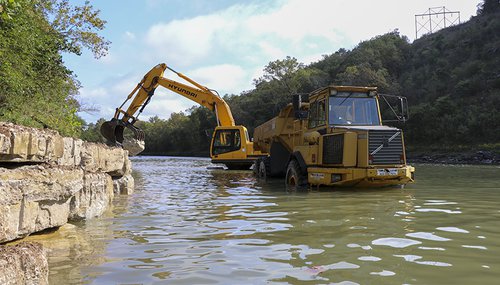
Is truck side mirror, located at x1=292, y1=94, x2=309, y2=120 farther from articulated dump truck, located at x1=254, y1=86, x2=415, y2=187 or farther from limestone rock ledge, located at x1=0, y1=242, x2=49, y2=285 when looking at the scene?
limestone rock ledge, located at x1=0, y1=242, x2=49, y2=285

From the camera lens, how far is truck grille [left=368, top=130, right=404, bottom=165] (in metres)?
9.49

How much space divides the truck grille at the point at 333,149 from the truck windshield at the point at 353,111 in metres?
0.51

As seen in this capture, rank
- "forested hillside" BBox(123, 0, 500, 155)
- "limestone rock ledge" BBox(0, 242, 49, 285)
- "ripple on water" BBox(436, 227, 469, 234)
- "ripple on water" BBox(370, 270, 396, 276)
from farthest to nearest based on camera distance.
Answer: "forested hillside" BBox(123, 0, 500, 155)
"ripple on water" BBox(436, 227, 469, 234)
"ripple on water" BBox(370, 270, 396, 276)
"limestone rock ledge" BBox(0, 242, 49, 285)

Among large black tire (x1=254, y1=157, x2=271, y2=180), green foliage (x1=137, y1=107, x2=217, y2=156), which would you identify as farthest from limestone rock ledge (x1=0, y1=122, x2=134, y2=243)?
green foliage (x1=137, y1=107, x2=217, y2=156)

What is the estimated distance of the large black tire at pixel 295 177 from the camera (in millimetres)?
10852

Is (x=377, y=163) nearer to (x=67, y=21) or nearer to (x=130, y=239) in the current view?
(x=130, y=239)

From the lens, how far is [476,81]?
43750 mm

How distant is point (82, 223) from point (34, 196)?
6.20ft

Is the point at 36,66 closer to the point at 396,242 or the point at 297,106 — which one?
the point at 297,106

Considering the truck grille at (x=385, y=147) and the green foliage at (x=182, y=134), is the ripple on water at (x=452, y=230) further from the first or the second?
the green foliage at (x=182, y=134)

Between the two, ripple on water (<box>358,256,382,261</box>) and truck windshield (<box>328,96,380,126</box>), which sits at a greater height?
truck windshield (<box>328,96,380,126</box>)

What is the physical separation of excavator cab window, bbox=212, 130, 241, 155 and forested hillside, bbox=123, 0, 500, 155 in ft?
58.4

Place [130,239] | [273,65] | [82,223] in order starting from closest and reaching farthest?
[130,239], [82,223], [273,65]

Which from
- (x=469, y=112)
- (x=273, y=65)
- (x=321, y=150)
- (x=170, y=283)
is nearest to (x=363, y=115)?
(x=321, y=150)
